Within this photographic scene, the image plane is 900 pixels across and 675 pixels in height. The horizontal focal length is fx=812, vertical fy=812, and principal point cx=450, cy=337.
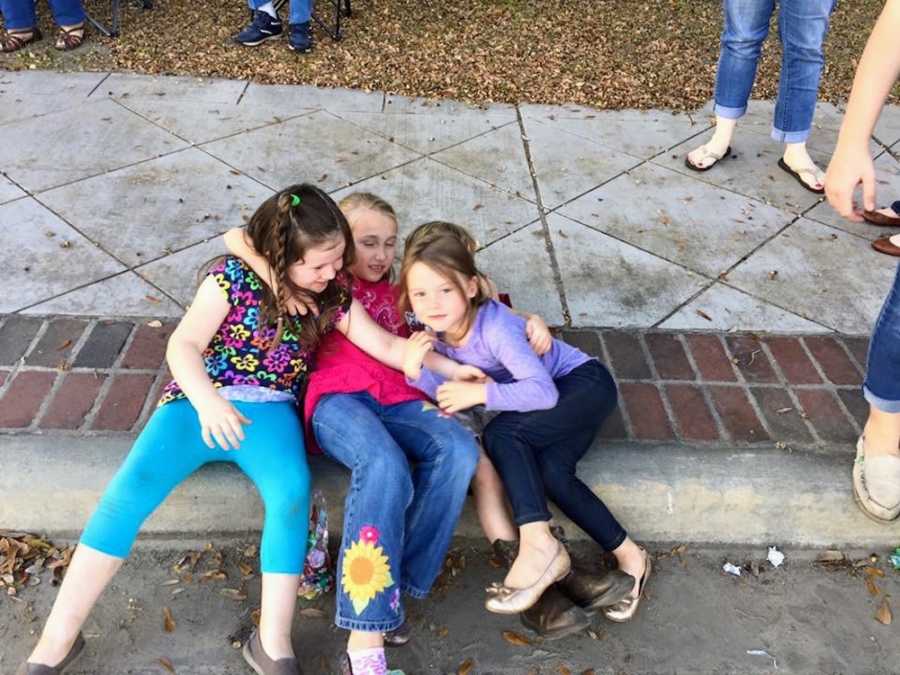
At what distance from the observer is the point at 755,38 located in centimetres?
414

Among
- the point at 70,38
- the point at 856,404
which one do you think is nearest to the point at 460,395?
the point at 856,404

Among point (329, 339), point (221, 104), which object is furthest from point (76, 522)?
point (221, 104)

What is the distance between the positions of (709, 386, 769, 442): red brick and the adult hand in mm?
848

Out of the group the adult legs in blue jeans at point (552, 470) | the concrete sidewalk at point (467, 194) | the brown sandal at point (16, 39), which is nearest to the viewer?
the adult legs in blue jeans at point (552, 470)

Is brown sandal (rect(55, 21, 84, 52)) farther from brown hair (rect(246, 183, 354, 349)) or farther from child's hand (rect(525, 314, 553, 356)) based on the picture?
child's hand (rect(525, 314, 553, 356))

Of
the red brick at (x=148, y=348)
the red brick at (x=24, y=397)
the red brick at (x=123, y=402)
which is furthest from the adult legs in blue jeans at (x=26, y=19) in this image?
the red brick at (x=123, y=402)

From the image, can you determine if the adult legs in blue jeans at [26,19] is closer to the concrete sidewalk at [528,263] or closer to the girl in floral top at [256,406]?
the concrete sidewalk at [528,263]

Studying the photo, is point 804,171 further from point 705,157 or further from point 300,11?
point 300,11

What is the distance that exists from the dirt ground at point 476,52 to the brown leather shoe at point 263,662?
13.0ft

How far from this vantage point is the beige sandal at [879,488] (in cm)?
251

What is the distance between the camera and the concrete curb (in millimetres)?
2455

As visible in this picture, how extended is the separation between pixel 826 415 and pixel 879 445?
0.88 feet

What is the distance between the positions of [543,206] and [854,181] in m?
2.06

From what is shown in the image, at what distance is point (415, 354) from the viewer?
2412 millimetres
